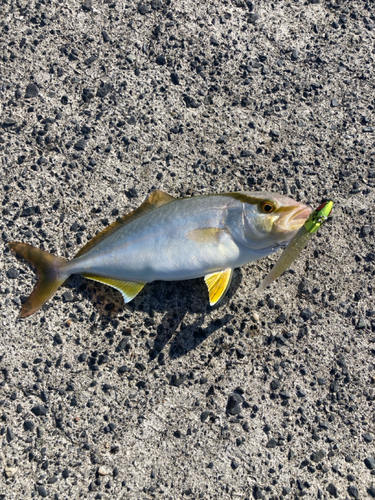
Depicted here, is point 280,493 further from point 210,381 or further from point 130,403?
point 130,403

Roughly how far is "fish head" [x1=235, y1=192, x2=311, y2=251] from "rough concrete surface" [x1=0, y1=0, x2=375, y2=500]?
0.45 metres

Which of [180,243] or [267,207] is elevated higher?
[267,207]

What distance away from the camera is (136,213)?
2.72m

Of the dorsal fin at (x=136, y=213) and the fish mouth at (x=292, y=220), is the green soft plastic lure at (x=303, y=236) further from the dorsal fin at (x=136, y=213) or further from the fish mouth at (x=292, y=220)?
the dorsal fin at (x=136, y=213)

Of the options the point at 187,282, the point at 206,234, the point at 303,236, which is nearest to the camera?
the point at 303,236

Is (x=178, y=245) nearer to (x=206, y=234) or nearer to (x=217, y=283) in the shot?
(x=206, y=234)

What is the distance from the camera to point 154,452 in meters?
2.66

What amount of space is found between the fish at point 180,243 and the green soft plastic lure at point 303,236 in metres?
0.04

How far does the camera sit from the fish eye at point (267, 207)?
2447 mm

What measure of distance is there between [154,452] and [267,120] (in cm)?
229

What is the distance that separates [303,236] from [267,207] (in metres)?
0.25

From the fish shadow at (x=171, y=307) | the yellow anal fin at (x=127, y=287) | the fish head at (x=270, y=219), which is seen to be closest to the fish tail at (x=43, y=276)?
the fish shadow at (x=171, y=307)

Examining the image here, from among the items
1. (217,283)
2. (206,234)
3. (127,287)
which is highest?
(206,234)

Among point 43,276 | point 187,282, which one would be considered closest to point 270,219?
point 187,282
